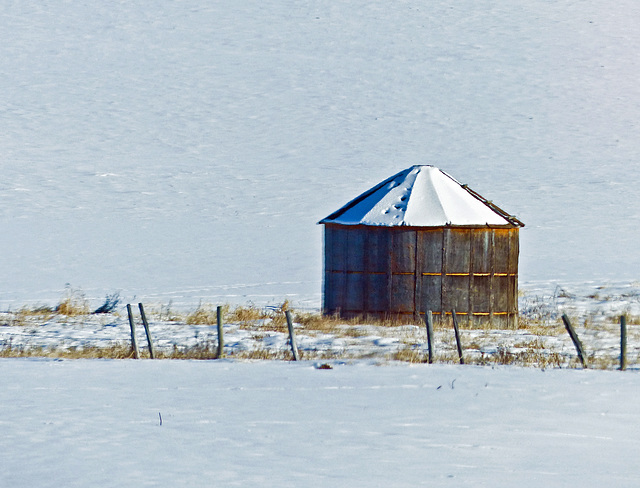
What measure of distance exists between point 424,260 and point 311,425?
11.0 meters

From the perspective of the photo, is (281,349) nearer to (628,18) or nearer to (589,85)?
(589,85)

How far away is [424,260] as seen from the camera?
23.3 m

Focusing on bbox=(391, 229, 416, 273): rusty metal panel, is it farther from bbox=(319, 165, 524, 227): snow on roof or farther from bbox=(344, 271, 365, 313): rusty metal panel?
bbox=(344, 271, 365, 313): rusty metal panel

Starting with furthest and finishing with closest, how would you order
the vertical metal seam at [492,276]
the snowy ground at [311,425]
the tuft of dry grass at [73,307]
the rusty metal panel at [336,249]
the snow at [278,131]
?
the snow at [278,131]
the tuft of dry grass at [73,307]
the rusty metal panel at [336,249]
the vertical metal seam at [492,276]
the snowy ground at [311,425]

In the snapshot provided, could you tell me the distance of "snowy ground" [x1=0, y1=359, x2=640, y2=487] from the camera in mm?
10398

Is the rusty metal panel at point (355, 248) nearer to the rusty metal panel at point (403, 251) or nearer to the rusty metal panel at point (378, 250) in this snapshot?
the rusty metal panel at point (378, 250)

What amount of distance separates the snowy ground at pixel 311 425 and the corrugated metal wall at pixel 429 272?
6467 mm

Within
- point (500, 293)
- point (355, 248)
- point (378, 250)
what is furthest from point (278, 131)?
point (500, 293)

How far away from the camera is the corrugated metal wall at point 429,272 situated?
23.3 m

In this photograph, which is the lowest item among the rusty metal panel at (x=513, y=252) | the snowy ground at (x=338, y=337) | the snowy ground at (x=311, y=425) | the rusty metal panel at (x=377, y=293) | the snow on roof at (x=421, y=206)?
the snowy ground at (x=311, y=425)

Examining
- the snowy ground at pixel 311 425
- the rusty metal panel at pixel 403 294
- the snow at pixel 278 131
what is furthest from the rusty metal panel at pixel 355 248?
the snowy ground at pixel 311 425

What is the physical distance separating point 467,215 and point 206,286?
12.2 metres

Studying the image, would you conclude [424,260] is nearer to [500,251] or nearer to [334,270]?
[500,251]

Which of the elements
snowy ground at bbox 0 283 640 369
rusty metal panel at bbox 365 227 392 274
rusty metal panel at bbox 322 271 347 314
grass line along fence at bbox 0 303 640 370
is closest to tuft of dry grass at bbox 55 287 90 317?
grass line along fence at bbox 0 303 640 370
